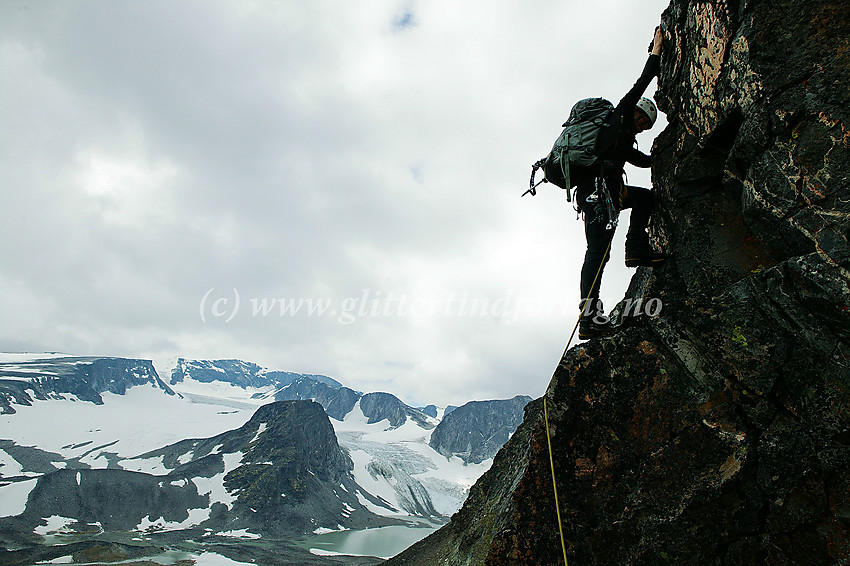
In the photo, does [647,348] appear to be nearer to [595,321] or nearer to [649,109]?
[595,321]

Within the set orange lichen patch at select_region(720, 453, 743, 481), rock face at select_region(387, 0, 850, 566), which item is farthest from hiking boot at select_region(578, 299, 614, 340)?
orange lichen patch at select_region(720, 453, 743, 481)

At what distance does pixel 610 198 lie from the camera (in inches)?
275

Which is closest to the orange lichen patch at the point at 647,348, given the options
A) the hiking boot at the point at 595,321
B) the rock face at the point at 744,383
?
the rock face at the point at 744,383

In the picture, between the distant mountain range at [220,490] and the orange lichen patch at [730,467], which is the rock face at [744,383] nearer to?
the orange lichen patch at [730,467]

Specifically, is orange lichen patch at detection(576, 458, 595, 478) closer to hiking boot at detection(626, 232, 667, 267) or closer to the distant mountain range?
hiking boot at detection(626, 232, 667, 267)

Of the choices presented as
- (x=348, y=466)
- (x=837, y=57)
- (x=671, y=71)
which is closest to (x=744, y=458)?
(x=837, y=57)

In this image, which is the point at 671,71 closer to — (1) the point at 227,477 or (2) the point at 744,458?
(2) the point at 744,458

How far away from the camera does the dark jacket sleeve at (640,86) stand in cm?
705

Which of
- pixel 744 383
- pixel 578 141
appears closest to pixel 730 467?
pixel 744 383

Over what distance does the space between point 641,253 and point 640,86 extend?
109 inches

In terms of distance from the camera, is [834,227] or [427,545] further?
[427,545]

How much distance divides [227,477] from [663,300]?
166044 mm

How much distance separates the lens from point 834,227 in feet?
15.4

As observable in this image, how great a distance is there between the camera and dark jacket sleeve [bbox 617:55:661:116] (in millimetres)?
7054
